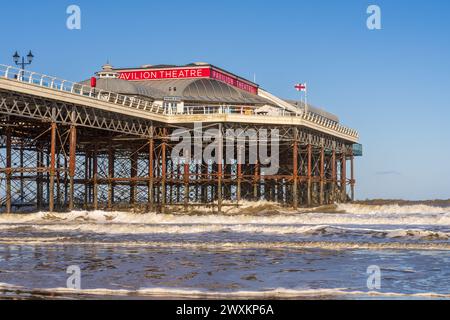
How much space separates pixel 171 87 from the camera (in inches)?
2749

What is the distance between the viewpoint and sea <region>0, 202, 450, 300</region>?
1352cm

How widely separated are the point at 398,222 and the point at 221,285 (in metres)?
26.1

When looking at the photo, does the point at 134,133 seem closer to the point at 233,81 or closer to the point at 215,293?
the point at 233,81

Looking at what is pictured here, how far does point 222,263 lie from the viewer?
18375 mm

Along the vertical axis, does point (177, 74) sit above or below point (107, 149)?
above

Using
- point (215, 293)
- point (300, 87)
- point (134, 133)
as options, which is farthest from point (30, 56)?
point (215, 293)

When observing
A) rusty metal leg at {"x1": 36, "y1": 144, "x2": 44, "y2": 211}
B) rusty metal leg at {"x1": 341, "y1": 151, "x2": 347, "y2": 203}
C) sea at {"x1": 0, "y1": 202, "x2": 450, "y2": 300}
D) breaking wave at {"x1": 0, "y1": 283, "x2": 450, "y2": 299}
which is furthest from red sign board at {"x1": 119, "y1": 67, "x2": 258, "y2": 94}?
breaking wave at {"x1": 0, "y1": 283, "x2": 450, "y2": 299}

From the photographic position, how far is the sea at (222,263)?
1352 centimetres

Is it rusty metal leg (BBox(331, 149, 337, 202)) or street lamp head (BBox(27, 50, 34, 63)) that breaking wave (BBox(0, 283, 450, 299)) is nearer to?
street lamp head (BBox(27, 50, 34, 63))

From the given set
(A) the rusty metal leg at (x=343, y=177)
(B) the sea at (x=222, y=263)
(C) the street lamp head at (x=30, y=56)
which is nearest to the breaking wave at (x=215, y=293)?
(B) the sea at (x=222, y=263)

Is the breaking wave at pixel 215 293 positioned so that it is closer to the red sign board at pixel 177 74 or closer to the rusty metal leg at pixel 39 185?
the rusty metal leg at pixel 39 185
